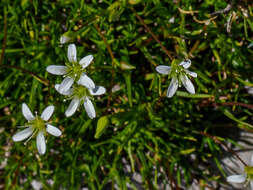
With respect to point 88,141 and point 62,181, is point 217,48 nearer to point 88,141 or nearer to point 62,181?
point 88,141

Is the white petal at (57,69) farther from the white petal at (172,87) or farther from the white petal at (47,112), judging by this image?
the white petal at (172,87)

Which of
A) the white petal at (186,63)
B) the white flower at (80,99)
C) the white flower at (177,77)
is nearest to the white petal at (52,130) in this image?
the white flower at (80,99)

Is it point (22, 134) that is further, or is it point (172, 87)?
point (22, 134)

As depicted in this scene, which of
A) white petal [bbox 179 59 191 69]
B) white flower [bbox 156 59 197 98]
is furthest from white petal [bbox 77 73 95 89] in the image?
white petal [bbox 179 59 191 69]

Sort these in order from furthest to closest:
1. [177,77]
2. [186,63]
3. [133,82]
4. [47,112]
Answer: [133,82] < [177,77] < [47,112] < [186,63]

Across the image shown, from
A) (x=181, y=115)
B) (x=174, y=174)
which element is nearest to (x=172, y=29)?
(x=181, y=115)

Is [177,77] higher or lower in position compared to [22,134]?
higher

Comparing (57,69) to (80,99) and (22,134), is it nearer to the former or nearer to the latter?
(80,99)

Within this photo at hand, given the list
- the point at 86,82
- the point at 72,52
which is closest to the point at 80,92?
the point at 86,82
